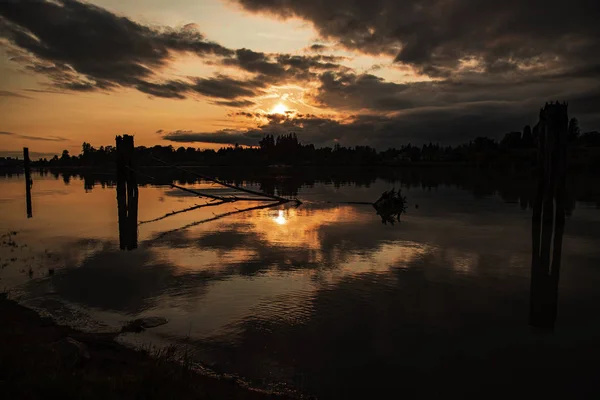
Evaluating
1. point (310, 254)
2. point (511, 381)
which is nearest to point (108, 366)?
point (511, 381)

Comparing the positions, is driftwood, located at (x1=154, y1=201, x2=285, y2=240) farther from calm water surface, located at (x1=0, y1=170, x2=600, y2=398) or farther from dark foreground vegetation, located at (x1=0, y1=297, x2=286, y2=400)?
dark foreground vegetation, located at (x1=0, y1=297, x2=286, y2=400)

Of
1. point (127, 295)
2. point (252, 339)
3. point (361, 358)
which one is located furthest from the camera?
point (127, 295)

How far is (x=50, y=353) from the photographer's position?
19.2 ft

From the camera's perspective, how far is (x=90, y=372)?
18.5ft

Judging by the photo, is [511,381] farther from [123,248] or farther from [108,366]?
[123,248]

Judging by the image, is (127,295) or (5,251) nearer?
(127,295)

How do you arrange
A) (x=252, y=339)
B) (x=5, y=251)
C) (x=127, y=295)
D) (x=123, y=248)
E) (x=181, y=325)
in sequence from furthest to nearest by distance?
(x=123, y=248) → (x=5, y=251) → (x=127, y=295) → (x=181, y=325) → (x=252, y=339)

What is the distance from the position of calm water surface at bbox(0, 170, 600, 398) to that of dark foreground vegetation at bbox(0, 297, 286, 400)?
631mm

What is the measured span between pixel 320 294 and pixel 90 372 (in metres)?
5.75

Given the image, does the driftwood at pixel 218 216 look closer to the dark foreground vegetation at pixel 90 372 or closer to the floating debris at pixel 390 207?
the floating debris at pixel 390 207

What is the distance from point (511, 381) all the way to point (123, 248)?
14087 mm

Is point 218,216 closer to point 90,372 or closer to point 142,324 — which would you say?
point 142,324

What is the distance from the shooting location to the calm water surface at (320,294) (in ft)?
22.8

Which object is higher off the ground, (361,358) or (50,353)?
(50,353)
